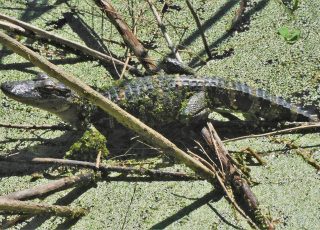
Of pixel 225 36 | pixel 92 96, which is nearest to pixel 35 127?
pixel 92 96

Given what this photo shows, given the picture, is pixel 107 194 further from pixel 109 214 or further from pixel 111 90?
pixel 111 90

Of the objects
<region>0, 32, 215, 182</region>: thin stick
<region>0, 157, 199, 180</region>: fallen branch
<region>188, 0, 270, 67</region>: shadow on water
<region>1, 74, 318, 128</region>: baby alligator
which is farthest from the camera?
<region>188, 0, 270, 67</region>: shadow on water

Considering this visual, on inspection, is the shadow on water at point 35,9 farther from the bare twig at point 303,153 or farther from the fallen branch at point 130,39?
the bare twig at point 303,153

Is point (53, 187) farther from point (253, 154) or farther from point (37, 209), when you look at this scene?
point (253, 154)

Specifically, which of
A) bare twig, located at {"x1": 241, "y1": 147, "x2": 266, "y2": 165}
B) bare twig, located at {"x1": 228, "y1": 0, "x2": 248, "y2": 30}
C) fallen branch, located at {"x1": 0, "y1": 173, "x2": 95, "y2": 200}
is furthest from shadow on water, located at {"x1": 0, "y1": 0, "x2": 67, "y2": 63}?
bare twig, located at {"x1": 241, "y1": 147, "x2": 266, "y2": 165}

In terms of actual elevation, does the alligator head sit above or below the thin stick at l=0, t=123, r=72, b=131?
above

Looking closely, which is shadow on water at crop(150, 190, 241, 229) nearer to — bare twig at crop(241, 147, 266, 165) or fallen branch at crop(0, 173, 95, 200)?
bare twig at crop(241, 147, 266, 165)

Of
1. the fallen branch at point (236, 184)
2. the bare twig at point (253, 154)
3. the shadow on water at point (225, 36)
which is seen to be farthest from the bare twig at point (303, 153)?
the shadow on water at point (225, 36)
